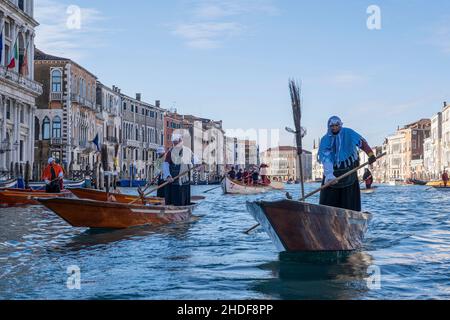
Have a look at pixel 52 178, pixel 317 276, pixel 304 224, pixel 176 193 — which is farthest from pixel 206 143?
pixel 317 276

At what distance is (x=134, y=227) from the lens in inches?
435

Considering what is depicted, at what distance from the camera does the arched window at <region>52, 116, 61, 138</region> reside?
46438mm

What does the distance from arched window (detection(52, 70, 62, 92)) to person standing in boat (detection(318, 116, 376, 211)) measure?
41.0 metres

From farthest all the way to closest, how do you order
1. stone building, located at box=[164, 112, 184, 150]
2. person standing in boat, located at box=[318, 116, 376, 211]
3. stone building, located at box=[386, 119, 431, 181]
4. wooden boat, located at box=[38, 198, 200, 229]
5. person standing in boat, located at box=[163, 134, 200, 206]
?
1. stone building, located at box=[386, 119, 431, 181]
2. stone building, located at box=[164, 112, 184, 150]
3. person standing in boat, located at box=[163, 134, 200, 206]
4. wooden boat, located at box=[38, 198, 200, 229]
5. person standing in boat, located at box=[318, 116, 376, 211]

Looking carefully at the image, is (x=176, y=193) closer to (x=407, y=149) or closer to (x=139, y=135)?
(x=139, y=135)

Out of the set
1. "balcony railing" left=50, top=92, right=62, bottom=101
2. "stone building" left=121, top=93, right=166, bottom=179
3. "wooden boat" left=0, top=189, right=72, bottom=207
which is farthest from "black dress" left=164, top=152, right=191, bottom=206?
"stone building" left=121, top=93, right=166, bottom=179

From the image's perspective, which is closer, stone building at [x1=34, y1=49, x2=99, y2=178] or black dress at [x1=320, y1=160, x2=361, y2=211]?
black dress at [x1=320, y1=160, x2=361, y2=211]

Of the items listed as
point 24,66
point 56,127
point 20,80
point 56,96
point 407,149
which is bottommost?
point 56,127

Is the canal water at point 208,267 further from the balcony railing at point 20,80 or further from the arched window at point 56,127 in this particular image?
the arched window at point 56,127

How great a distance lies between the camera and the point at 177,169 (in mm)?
12297

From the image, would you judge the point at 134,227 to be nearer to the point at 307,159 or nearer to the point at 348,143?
the point at 348,143

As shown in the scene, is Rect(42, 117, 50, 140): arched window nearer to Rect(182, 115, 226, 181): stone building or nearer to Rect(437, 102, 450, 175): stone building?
Rect(182, 115, 226, 181): stone building

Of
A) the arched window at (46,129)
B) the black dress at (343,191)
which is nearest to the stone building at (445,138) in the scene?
the arched window at (46,129)

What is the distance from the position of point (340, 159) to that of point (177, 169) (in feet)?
16.8
